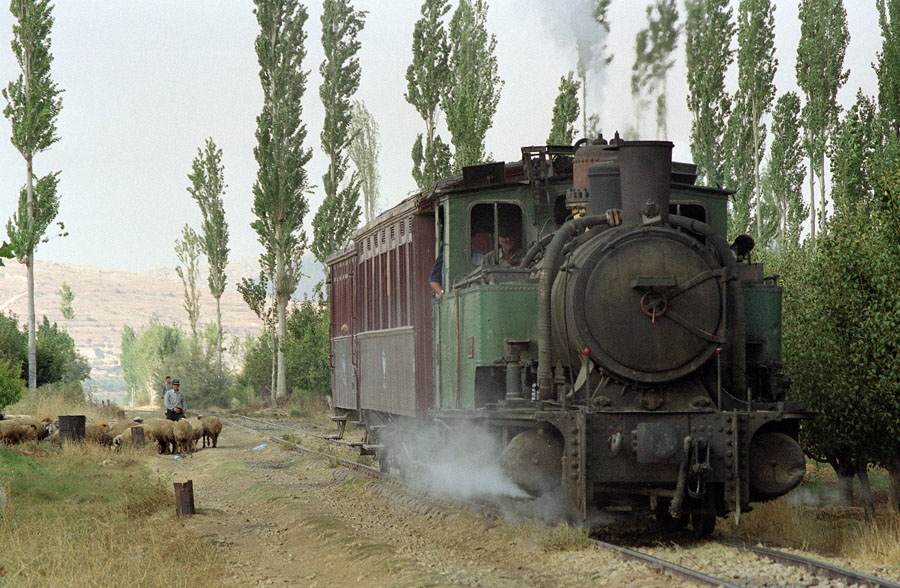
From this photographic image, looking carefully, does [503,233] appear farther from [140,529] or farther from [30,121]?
[30,121]

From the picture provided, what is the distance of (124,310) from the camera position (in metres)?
178

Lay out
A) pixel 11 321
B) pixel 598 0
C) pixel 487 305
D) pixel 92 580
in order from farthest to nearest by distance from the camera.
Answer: pixel 11 321 < pixel 598 0 < pixel 487 305 < pixel 92 580

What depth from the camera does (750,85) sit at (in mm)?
37688

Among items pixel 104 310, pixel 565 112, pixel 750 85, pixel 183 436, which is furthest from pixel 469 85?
pixel 104 310

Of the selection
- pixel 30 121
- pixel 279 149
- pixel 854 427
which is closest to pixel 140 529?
pixel 854 427

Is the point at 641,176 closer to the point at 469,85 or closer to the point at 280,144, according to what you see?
the point at 469,85

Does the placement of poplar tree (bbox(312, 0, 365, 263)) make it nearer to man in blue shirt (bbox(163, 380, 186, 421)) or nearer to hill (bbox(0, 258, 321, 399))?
man in blue shirt (bbox(163, 380, 186, 421))

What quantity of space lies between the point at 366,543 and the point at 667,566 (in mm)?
2944

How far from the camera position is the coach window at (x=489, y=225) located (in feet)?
34.0

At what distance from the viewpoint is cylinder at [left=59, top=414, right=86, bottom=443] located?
19.3 meters

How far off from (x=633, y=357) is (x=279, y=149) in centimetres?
3722

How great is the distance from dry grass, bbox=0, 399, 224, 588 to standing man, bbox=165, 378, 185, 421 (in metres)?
4.66

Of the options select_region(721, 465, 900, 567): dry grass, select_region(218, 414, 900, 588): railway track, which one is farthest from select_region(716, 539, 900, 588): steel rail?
select_region(721, 465, 900, 567): dry grass

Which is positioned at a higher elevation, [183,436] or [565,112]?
[565,112]
